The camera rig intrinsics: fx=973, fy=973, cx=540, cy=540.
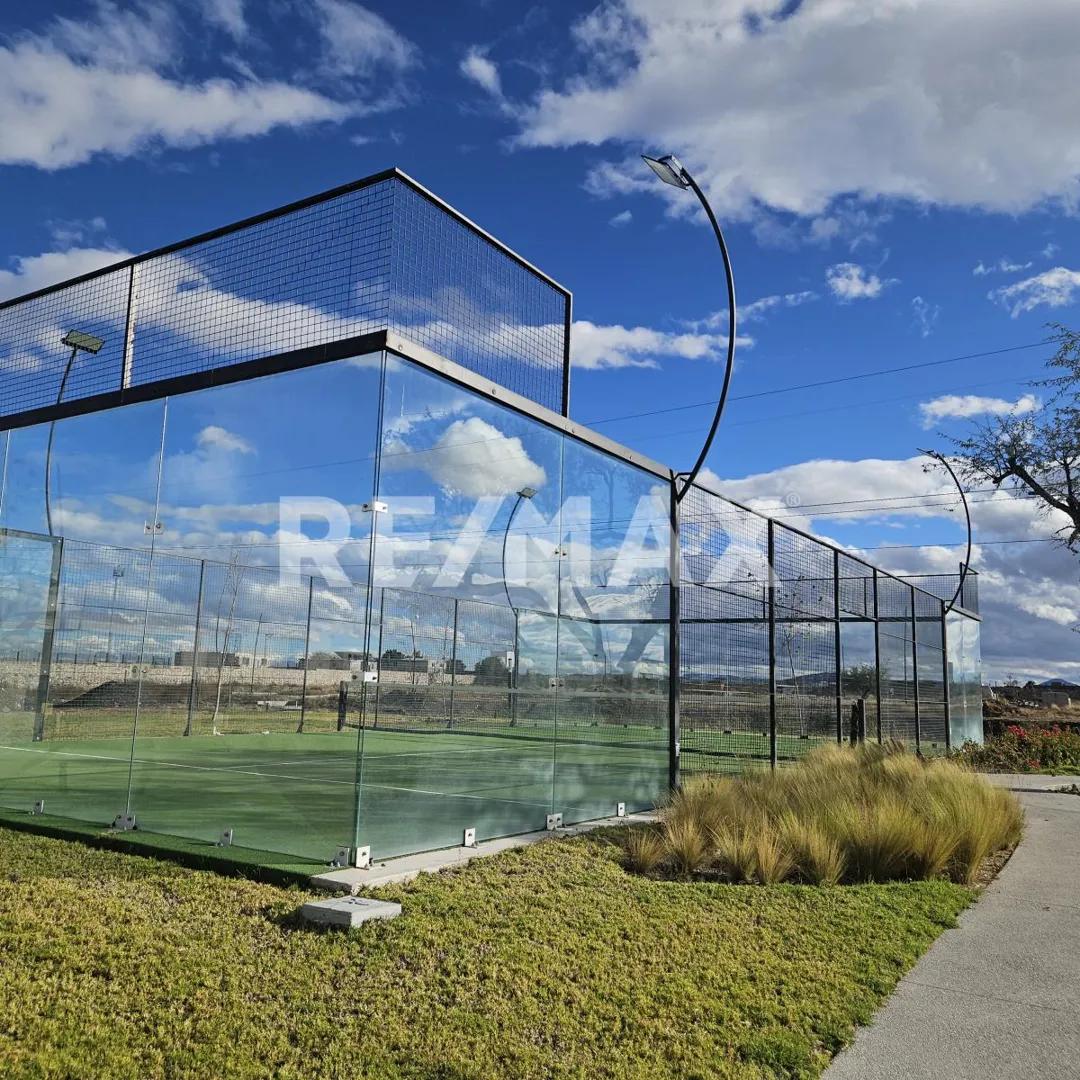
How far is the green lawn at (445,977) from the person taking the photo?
10.6 feet

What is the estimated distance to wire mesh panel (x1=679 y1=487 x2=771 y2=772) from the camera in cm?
942

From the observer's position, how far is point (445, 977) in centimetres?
392

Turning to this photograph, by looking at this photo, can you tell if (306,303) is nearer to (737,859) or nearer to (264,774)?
(737,859)

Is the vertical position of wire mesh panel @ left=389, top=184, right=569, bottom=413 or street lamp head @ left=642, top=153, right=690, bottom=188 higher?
street lamp head @ left=642, top=153, right=690, bottom=188

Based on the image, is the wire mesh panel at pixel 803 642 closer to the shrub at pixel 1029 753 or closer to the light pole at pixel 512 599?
the light pole at pixel 512 599

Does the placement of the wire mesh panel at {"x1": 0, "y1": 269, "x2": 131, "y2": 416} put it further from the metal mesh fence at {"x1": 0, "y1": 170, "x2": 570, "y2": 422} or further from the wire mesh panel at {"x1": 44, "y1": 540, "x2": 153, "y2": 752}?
the wire mesh panel at {"x1": 44, "y1": 540, "x2": 153, "y2": 752}

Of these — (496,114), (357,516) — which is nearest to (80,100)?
(496,114)

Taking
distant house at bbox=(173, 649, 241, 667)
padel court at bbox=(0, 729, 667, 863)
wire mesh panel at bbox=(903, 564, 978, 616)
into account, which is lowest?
padel court at bbox=(0, 729, 667, 863)

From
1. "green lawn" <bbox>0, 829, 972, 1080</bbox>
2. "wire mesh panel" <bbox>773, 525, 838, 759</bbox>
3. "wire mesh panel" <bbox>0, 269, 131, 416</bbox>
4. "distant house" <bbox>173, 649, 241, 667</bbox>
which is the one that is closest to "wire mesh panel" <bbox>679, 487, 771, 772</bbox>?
"wire mesh panel" <bbox>773, 525, 838, 759</bbox>

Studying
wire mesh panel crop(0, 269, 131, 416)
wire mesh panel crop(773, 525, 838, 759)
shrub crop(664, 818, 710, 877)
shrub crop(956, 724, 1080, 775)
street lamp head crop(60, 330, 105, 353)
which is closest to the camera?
shrub crop(664, 818, 710, 877)

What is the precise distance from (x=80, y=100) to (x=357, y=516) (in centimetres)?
536

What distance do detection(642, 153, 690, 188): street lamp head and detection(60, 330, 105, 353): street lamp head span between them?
475cm

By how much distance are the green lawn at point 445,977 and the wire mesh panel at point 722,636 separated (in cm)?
383

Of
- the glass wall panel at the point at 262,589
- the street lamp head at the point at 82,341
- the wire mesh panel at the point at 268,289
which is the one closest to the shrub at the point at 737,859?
the glass wall panel at the point at 262,589
